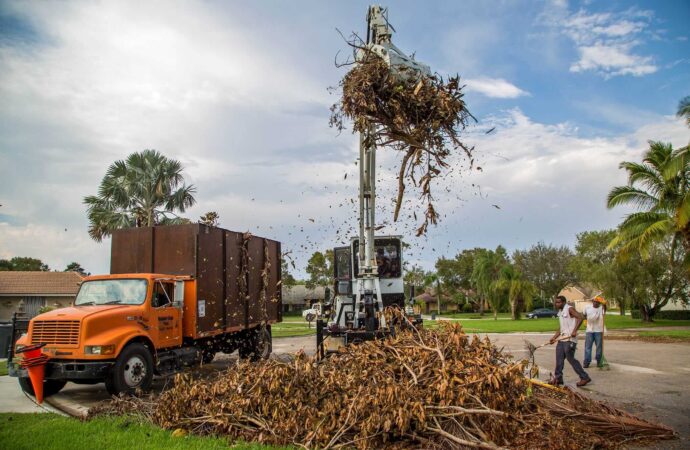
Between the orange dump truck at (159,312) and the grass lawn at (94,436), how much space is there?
1.70 meters

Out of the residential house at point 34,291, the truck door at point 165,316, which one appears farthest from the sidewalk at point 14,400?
the residential house at point 34,291

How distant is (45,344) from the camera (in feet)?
29.6

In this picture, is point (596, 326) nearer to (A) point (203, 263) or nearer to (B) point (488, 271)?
(A) point (203, 263)

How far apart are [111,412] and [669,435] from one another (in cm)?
761

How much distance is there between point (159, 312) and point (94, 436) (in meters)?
4.16

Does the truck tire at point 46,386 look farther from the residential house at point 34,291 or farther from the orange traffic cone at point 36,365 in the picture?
the residential house at point 34,291

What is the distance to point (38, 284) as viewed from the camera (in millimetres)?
38250

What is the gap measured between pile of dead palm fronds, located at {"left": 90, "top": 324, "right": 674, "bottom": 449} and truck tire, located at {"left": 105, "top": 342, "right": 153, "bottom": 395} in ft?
4.97

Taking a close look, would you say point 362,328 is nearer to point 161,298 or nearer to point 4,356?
point 161,298

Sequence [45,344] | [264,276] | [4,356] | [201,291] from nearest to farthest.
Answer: [45,344], [201,291], [264,276], [4,356]

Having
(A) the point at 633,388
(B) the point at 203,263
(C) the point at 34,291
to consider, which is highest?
(B) the point at 203,263

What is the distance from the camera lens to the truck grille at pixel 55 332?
8977 millimetres

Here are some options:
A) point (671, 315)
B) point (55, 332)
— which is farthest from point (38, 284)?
point (671, 315)

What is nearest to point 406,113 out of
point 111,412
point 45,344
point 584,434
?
point 584,434
